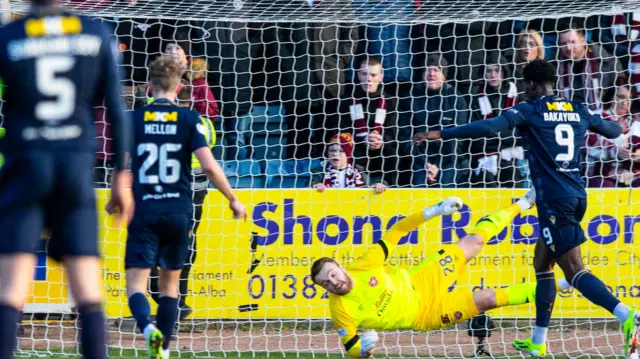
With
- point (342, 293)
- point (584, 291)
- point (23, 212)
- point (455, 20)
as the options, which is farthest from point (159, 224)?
point (455, 20)

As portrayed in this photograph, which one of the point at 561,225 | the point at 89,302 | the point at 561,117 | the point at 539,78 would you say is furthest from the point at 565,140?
the point at 89,302

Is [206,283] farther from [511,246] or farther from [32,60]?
[32,60]

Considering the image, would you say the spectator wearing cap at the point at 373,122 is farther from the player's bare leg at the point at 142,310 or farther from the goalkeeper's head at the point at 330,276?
the player's bare leg at the point at 142,310

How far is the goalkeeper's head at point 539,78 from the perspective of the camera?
7465 mm

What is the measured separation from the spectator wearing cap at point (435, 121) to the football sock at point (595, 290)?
2625 millimetres

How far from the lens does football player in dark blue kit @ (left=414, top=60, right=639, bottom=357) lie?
7273mm

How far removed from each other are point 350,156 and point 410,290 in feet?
8.56

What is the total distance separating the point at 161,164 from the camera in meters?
6.39

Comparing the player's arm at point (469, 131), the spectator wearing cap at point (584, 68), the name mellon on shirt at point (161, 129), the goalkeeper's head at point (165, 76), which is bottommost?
the name mellon on shirt at point (161, 129)

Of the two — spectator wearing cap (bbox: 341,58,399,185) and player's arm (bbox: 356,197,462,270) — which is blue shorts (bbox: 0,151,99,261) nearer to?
player's arm (bbox: 356,197,462,270)

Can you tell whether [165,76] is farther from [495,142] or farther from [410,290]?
[495,142]

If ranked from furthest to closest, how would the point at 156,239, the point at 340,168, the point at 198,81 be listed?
the point at 198,81
the point at 340,168
the point at 156,239

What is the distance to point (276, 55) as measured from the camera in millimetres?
10352

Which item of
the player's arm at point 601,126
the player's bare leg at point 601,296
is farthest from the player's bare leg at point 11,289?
the player's arm at point 601,126
